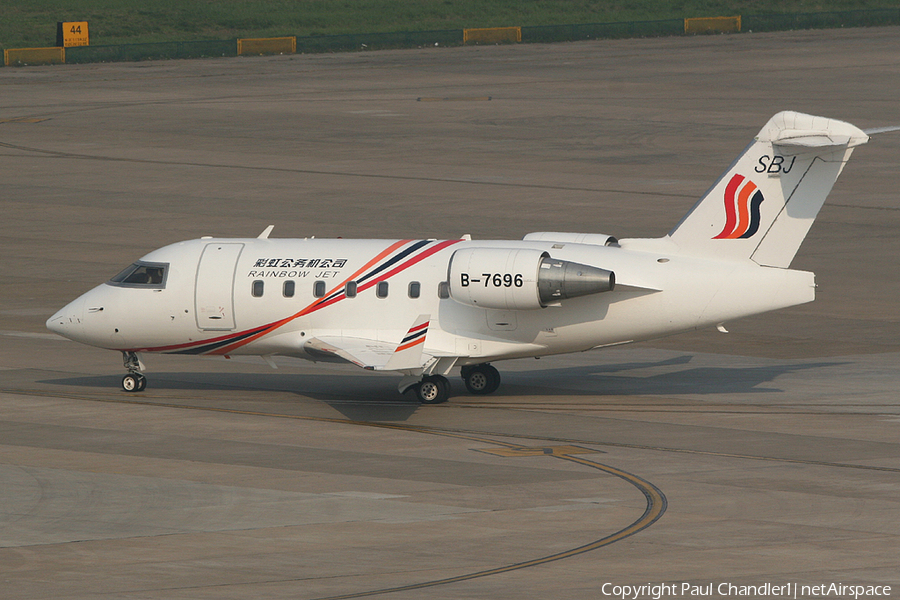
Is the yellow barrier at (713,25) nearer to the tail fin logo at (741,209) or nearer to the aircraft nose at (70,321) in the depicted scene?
the tail fin logo at (741,209)

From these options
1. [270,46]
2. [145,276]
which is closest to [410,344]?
[145,276]

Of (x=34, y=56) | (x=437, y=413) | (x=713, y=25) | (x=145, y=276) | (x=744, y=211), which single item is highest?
(x=713, y=25)

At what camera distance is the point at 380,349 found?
103 ft

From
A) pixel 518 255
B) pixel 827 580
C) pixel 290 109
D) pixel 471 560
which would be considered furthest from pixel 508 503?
pixel 290 109

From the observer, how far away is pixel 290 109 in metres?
80.8

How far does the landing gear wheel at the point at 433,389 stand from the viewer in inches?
1235

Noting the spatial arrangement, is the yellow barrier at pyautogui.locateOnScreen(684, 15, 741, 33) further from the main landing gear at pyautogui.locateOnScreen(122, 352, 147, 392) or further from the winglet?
the winglet

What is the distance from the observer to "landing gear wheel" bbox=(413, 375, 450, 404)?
103 ft

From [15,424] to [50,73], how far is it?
7260 centimetres

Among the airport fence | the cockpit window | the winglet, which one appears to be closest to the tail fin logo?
the winglet

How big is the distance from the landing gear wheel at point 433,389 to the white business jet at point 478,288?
31 millimetres

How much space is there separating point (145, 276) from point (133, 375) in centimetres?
242

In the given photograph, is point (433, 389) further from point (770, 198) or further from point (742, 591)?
point (742, 591)

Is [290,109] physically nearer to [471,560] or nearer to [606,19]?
[606,19]
